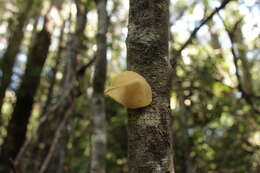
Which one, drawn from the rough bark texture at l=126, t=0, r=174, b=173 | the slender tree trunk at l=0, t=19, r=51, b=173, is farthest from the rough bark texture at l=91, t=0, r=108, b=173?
the slender tree trunk at l=0, t=19, r=51, b=173

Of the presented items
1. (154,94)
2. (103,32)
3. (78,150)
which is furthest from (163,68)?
(78,150)

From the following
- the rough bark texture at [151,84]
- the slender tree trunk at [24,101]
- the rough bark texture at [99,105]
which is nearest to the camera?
the rough bark texture at [151,84]

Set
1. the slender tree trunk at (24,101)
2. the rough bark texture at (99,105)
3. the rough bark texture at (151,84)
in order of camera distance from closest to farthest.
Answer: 1. the rough bark texture at (151,84)
2. the rough bark texture at (99,105)
3. the slender tree trunk at (24,101)

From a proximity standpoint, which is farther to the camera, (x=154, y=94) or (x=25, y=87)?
(x=25, y=87)

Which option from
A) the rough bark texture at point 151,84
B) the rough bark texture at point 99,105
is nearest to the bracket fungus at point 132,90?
the rough bark texture at point 151,84

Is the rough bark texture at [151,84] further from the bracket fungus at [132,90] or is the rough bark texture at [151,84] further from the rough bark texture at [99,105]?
the rough bark texture at [99,105]

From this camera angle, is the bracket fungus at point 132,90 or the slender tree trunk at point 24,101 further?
the slender tree trunk at point 24,101

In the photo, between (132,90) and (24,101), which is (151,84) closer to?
(132,90)

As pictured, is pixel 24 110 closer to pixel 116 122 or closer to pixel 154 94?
pixel 116 122

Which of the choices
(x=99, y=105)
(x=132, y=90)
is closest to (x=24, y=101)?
(x=99, y=105)
